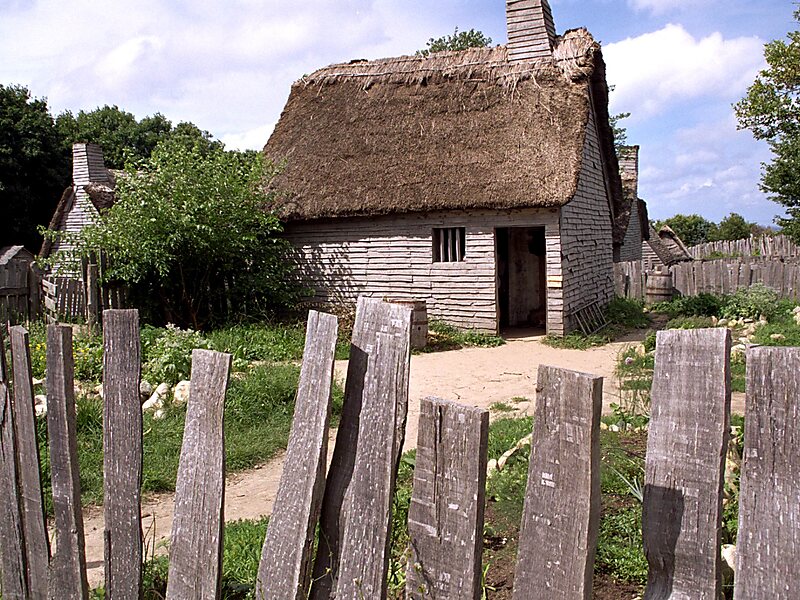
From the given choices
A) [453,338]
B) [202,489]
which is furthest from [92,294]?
[202,489]

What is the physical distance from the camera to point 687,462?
1.46 m

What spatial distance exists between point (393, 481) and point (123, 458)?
955 millimetres

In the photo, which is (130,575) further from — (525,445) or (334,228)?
(334,228)

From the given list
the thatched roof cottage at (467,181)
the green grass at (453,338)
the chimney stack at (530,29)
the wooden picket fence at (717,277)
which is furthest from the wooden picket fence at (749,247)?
the green grass at (453,338)

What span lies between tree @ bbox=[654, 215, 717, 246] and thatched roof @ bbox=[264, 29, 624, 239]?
26223 mm

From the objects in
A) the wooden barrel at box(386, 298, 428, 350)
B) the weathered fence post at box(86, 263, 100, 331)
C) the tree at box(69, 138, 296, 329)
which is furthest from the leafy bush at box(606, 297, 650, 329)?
the weathered fence post at box(86, 263, 100, 331)

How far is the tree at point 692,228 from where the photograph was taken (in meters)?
39.8

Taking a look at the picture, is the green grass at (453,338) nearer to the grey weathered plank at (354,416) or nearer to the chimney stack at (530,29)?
the chimney stack at (530,29)

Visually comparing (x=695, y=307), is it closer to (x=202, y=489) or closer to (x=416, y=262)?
(x=416, y=262)

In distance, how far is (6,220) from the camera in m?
26.2

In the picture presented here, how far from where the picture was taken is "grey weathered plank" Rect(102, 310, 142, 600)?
86.0 inches

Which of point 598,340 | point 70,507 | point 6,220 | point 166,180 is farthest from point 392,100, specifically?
point 6,220

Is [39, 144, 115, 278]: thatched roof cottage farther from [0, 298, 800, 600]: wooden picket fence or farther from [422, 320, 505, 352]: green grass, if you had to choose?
[0, 298, 800, 600]: wooden picket fence

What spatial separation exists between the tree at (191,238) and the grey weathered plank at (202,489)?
34.0ft
